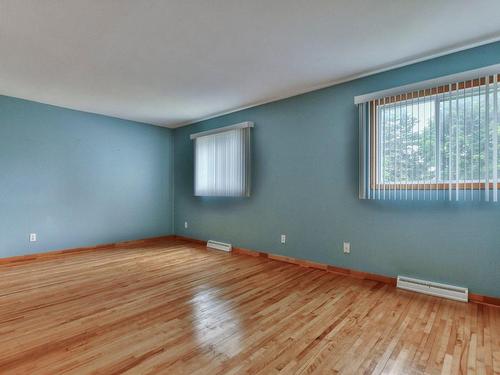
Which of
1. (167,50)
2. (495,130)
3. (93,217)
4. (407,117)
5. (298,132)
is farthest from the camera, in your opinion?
(93,217)

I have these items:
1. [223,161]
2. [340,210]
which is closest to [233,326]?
[340,210]

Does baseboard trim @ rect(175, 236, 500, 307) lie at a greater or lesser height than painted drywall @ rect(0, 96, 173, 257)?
lesser

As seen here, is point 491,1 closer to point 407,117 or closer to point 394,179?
point 407,117

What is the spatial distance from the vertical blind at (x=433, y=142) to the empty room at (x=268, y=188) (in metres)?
0.02

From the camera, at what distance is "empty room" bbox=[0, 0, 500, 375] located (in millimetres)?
1835

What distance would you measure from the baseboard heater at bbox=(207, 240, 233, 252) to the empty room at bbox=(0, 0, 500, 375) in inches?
1.7

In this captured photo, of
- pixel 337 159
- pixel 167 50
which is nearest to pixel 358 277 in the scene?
pixel 337 159

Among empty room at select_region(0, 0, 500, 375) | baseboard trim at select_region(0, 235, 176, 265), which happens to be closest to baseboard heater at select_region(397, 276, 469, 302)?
empty room at select_region(0, 0, 500, 375)

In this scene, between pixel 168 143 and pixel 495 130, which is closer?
pixel 495 130

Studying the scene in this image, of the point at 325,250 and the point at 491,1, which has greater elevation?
the point at 491,1

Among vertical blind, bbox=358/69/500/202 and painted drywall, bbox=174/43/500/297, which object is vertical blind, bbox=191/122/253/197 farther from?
vertical blind, bbox=358/69/500/202

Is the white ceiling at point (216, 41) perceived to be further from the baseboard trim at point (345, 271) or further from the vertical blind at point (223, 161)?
the baseboard trim at point (345, 271)

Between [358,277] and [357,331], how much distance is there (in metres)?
1.30

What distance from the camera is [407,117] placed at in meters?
2.73
